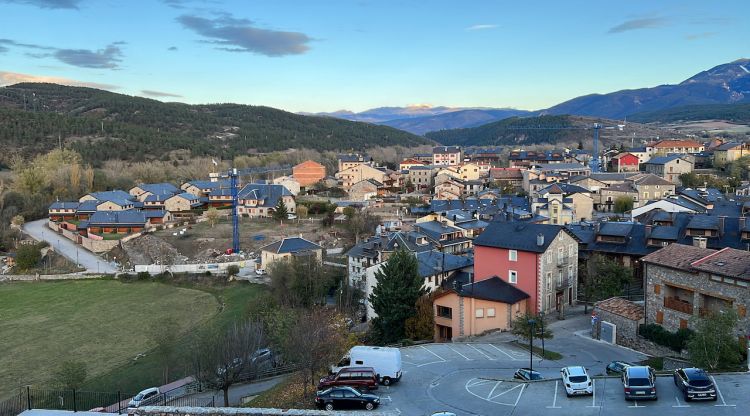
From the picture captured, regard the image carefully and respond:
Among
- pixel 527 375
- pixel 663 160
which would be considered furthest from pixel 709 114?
pixel 527 375

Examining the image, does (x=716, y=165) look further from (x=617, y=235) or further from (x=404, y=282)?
(x=404, y=282)

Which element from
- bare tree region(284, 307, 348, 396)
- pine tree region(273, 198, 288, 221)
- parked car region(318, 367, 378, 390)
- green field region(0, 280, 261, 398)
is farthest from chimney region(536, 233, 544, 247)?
pine tree region(273, 198, 288, 221)

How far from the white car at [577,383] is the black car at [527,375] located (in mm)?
2321

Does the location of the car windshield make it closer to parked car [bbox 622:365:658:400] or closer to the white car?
parked car [bbox 622:365:658:400]

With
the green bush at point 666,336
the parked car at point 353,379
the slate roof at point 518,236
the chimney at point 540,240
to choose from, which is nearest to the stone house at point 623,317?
the green bush at point 666,336

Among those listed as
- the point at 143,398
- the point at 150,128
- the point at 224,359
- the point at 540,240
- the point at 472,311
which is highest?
the point at 150,128

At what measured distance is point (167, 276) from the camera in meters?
44.4

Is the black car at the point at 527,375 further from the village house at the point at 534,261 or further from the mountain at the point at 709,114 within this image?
the mountain at the point at 709,114

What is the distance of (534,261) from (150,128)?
11300 cm

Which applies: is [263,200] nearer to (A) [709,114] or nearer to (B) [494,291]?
(B) [494,291]

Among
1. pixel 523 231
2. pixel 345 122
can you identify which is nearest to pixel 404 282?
pixel 523 231

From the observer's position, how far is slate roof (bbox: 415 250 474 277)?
103ft

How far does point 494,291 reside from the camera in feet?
83.5

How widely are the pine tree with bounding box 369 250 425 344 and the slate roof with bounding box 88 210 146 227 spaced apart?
37.7 m
